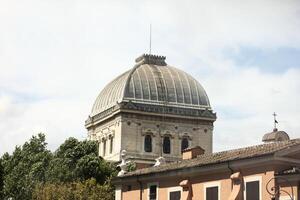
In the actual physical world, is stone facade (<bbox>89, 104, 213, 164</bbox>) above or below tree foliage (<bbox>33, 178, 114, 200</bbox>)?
above

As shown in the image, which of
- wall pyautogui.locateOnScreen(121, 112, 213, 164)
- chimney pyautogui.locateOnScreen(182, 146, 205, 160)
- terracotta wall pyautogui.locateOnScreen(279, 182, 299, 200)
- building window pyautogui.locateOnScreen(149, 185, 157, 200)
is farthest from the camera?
wall pyautogui.locateOnScreen(121, 112, 213, 164)

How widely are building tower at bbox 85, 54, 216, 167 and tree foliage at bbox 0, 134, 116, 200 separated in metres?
18.9

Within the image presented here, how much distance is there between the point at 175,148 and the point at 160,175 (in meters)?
49.9

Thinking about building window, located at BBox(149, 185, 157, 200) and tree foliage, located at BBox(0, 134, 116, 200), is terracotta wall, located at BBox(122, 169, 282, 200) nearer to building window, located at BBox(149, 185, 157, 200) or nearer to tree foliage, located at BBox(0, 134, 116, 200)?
building window, located at BBox(149, 185, 157, 200)

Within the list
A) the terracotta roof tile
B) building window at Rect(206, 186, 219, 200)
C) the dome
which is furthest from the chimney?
the dome

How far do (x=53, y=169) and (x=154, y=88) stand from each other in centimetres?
3224

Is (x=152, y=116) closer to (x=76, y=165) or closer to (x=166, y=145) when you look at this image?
(x=166, y=145)

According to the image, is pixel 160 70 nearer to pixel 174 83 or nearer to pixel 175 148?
pixel 174 83

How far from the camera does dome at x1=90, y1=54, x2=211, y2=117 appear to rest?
91.8 metres

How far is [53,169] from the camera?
62.8 metres

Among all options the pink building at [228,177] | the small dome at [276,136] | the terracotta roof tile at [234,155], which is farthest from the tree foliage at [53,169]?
the terracotta roof tile at [234,155]

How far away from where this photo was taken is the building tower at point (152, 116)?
89188 millimetres

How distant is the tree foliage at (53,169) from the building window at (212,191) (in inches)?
860

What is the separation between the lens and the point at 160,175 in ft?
135
